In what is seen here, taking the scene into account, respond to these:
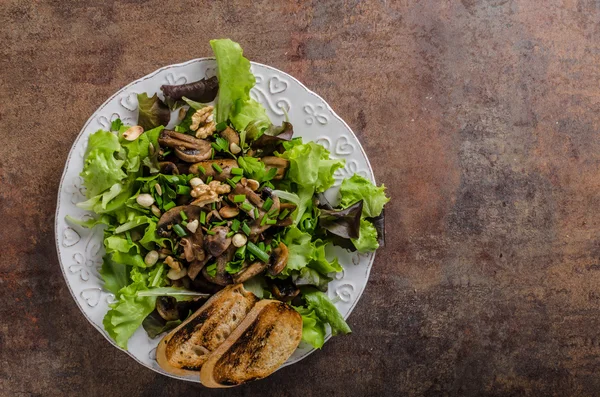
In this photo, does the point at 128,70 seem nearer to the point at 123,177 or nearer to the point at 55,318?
the point at 123,177

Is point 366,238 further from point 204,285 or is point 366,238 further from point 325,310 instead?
point 204,285

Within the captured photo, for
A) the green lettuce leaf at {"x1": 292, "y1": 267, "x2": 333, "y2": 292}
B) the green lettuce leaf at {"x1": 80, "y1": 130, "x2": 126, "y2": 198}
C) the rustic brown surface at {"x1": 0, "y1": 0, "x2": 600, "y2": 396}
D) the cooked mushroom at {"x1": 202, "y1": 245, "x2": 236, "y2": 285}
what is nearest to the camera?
the green lettuce leaf at {"x1": 80, "y1": 130, "x2": 126, "y2": 198}

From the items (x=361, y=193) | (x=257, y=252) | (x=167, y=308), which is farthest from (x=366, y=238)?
(x=167, y=308)

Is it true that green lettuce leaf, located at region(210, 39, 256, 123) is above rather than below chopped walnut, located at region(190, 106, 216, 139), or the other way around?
above

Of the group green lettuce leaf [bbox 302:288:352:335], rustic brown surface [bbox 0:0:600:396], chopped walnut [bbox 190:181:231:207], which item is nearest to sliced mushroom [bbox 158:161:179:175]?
chopped walnut [bbox 190:181:231:207]

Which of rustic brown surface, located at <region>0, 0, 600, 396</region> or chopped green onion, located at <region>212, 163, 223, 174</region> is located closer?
chopped green onion, located at <region>212, 163, 223, 174</region>

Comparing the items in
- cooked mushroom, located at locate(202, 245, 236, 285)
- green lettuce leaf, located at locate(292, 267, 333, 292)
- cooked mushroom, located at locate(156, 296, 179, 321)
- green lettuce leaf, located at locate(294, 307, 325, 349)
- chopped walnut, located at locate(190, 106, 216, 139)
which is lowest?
green lettuce leaf, located at locate(294, 307, 325, 349)

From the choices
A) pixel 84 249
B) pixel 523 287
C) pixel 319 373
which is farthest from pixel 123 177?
pixel 523 287

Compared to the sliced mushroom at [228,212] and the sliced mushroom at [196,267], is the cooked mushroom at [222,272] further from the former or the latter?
the sliced mushroom at [228,212]

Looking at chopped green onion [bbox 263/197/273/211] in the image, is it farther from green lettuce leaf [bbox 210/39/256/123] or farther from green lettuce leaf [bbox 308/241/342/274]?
green lettuce leaf [bbox 210/39/256/123]
